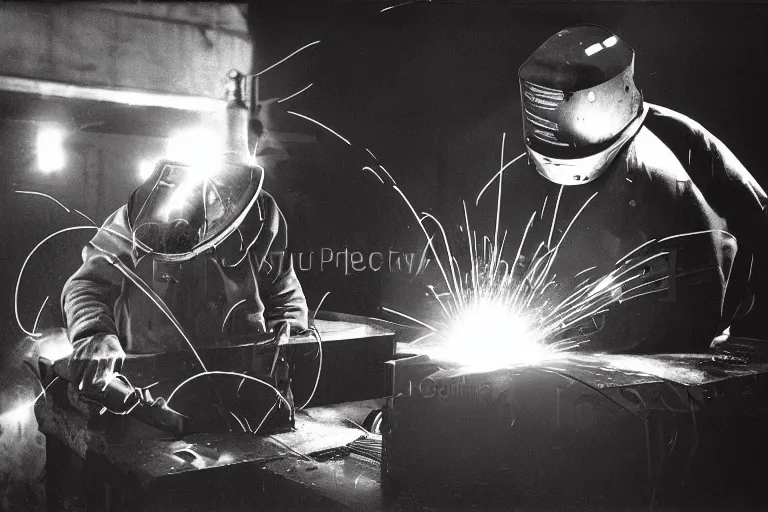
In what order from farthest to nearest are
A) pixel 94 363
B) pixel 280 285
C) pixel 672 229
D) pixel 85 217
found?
pixel 280 285
pixel 672 229
pixel 85 217
pixel 94 363

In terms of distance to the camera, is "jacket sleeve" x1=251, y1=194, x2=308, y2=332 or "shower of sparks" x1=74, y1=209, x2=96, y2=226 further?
"jacket sleeve" x1=251, y1=194, x2=308, y2=332

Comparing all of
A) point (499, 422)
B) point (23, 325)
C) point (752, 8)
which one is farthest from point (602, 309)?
point (23, 325)

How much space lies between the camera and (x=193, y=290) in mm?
2494

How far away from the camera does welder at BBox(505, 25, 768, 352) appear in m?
2.49

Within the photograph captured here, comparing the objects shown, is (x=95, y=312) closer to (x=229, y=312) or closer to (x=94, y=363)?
(x=94, y=363)

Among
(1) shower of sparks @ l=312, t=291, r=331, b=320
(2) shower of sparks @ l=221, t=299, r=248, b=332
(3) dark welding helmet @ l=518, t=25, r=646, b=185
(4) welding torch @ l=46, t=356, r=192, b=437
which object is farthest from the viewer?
(1) shower of sparks @ l=312, t=291, r=331, b=320

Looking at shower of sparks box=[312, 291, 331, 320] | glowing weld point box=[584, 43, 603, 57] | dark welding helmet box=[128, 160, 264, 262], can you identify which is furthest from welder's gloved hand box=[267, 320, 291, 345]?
glowing weld point box=[584, 43, 603, 57]

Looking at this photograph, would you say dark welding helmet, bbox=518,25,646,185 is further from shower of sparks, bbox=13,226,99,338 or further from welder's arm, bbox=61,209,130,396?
shower of sparks, bbox=13,226,99,338

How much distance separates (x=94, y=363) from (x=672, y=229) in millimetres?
2290


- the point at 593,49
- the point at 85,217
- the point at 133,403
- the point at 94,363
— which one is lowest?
the point at 133,403

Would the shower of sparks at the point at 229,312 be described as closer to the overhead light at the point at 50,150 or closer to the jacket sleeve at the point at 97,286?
the jacket sleeve at the point at 97,286

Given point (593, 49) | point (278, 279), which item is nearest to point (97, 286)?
point (278, 279)

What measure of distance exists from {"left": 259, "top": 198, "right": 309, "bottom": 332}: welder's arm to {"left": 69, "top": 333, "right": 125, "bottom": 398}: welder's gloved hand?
598 mm

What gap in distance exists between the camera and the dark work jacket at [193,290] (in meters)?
2.41
